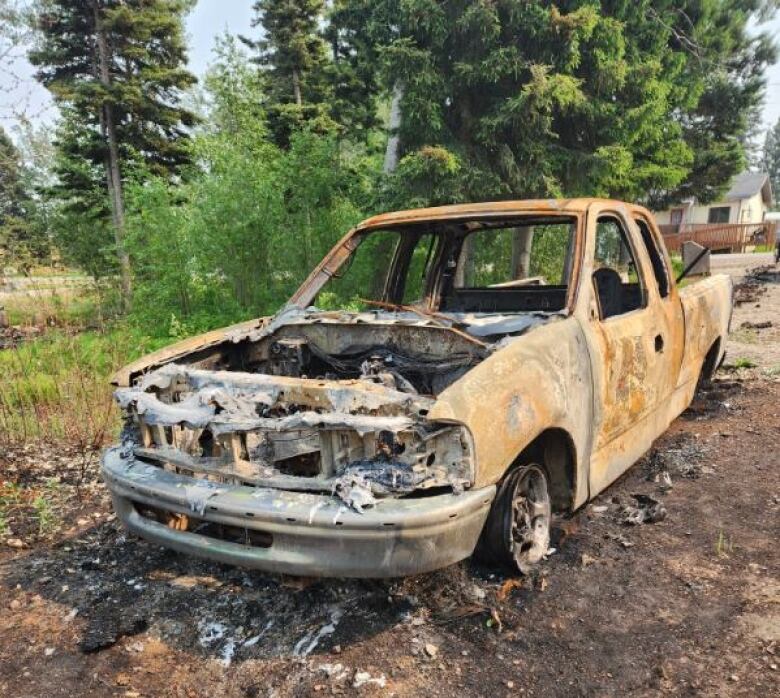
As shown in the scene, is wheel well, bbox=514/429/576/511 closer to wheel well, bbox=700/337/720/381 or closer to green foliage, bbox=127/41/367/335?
wheel well, bbox=700/337/720/381

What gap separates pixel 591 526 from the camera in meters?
3.37

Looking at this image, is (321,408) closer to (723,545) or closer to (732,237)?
(723,545)

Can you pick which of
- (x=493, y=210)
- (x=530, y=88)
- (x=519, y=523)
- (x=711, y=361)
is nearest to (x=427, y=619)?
(x=519, y=523)

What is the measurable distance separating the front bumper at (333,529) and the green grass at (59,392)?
2988 millimetres

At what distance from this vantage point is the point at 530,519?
2842 mm

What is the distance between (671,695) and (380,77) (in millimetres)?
9195

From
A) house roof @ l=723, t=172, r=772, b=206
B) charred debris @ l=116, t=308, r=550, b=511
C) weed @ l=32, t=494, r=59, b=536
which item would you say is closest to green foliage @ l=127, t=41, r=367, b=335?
weed @ l=32, t=494, r=59, b=536

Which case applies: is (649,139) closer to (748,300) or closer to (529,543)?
(748,300)

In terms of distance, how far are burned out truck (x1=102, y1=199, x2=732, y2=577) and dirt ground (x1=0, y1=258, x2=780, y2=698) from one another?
0.31 meters

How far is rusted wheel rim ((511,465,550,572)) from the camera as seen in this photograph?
108 inches

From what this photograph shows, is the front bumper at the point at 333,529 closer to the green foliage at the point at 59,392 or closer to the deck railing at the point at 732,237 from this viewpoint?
the green foliage at the point at 59,392

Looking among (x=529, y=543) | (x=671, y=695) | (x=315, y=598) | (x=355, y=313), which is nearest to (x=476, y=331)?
(x=355, y=313)

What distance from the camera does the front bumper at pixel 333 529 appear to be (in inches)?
82.0

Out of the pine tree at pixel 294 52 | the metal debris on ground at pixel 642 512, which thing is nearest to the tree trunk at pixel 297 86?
the pine tree at pixel 294 52
